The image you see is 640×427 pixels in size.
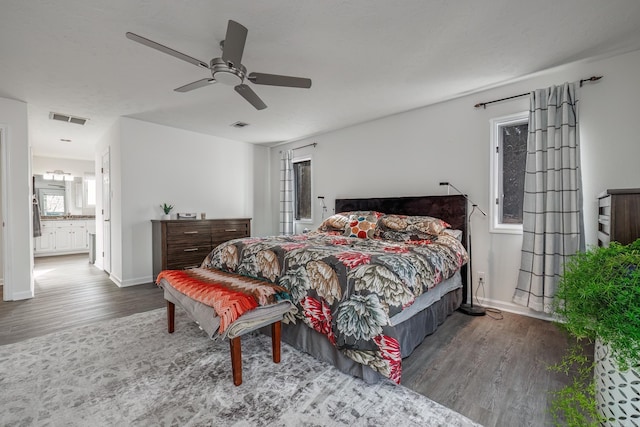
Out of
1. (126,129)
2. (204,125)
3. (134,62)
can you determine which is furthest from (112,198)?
(134,62)

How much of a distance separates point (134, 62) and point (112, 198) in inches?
110

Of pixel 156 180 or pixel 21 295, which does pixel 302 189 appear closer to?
pixel 156 180

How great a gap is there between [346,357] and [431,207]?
7.83ft

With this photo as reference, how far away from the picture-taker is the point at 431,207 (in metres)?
3.65

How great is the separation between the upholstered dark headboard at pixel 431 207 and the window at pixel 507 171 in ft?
1.10

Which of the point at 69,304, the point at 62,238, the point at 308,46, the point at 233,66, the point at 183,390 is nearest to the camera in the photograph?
the point at 183,390

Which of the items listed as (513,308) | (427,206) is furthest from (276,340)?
(513,308)

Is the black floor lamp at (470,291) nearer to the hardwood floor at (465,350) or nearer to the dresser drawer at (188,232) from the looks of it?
the hardwood floor at (465,350)

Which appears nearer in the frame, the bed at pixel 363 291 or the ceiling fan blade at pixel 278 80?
the bed at pixel 363 291

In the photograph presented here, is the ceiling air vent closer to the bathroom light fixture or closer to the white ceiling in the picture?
the white ceiling

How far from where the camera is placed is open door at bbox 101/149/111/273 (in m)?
4.76

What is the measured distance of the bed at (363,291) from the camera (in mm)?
1772

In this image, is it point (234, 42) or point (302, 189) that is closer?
point (234, 42)

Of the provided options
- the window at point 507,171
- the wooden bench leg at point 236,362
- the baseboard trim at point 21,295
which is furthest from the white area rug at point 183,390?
the window at point 507,171
